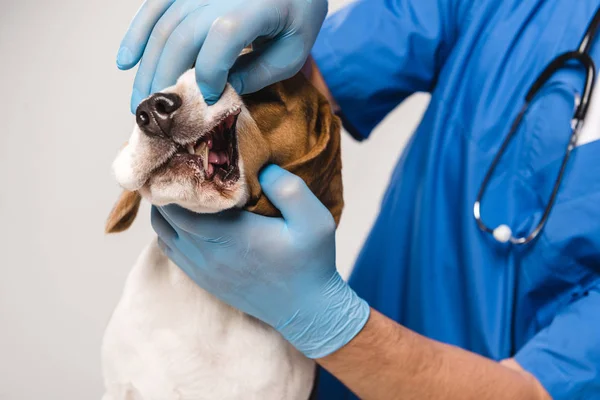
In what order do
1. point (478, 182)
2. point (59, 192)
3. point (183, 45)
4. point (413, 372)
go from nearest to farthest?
1. point (183, 45)
2. point (413, 372)
3. point (478, 182)
4. point (59, 192)

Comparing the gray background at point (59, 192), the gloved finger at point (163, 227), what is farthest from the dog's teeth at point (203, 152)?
the gray background at point (59, 192)

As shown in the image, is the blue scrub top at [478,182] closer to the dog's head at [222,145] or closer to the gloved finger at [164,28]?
the dog's head at [222,145]

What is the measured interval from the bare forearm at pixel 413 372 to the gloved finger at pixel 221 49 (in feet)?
1.55

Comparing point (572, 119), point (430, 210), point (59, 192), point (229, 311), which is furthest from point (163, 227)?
point (59, 192)

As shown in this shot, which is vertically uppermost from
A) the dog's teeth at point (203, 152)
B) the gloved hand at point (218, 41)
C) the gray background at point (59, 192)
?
the gloved hand at point (218, 41)

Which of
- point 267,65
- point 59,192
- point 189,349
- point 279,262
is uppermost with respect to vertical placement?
point 267,65

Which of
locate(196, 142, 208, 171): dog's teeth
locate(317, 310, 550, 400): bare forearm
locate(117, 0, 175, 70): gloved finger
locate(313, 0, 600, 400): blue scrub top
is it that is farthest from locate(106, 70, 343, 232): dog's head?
locate(313, 0, 600, 400): blue scrub top

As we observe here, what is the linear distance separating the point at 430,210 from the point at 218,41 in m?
0.73

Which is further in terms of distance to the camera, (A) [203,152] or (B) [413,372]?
(B) [413,372]

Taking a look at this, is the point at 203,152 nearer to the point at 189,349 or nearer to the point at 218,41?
the point at 218,41

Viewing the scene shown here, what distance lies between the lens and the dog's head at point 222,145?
88 centimetres

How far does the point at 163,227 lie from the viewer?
3.64ft

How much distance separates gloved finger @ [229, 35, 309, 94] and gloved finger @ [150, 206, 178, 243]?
0.27 m

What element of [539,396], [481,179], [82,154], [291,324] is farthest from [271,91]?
[82,154]
